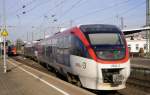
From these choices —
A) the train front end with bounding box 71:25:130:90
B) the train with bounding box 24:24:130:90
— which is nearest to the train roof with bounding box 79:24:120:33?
the train with bounding box 24:24:130:90

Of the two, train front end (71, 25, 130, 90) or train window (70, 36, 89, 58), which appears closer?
train front end (71, 25, 130, 90)

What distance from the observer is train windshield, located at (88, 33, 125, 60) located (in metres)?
13.0

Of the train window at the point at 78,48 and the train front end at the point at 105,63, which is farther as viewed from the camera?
the train window at the point at 78,48

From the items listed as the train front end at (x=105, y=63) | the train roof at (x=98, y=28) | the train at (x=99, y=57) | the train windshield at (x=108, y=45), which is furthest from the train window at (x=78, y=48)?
the train roof at (x=98, y=28)

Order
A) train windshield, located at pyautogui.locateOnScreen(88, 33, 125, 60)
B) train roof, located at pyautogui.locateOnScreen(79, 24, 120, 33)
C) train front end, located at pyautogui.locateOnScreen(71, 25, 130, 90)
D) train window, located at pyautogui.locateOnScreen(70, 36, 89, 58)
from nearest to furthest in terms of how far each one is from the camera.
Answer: train front end, located at pyautogui.locateOnScreen(71, 25, 130, 90), train windshield, located at pyautogui.locateOnScreen(88, 33, 125, 60), train window, located at pyautogui.locateOnScreen(70, 36, 89, 58), train roof, located at pyautogui.locateOnScreen(79, 24, 120, 33)

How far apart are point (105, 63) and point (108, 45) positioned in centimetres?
106

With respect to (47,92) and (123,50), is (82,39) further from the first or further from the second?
(47,92)

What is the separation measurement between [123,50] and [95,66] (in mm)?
1614

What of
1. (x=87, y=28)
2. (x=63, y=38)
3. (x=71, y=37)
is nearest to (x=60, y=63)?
(x=63, y=38)

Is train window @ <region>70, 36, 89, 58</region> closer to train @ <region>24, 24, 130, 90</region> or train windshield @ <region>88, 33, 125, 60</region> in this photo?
train @ <region>24, 24, 130, 90</region>

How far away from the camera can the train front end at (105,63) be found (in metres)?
12.7

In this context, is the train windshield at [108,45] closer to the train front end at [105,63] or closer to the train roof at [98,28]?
the train front end at [105,63]

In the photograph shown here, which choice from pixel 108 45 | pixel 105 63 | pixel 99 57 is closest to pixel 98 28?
pixel 108 45

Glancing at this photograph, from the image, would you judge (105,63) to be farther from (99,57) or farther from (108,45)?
(108,45)
